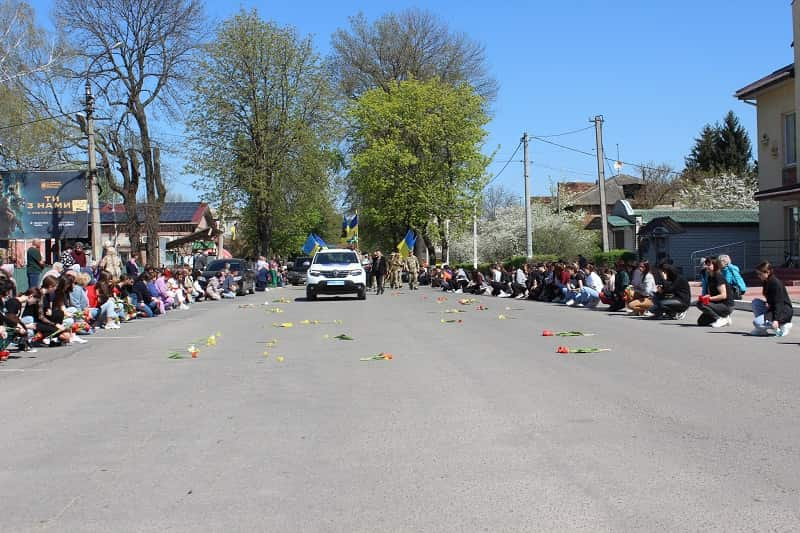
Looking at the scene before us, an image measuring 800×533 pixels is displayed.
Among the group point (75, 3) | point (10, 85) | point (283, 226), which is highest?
point (75, 3)

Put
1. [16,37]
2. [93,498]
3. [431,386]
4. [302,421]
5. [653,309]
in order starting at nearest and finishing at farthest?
[93,498] → [302,421] → [431,386] → [653,309] → [16,37]

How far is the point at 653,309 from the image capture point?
2109 centimetres

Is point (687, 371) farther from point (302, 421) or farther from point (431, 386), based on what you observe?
point (302, 421)

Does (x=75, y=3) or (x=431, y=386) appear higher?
(x=75, y=3)

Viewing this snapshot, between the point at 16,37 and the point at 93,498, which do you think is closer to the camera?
the point at 93,498

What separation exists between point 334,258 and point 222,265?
8.58 m

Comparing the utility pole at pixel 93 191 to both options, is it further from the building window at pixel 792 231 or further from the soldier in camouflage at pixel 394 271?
the building window at pixel 792 231

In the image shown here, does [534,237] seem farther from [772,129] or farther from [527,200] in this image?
[772,129]

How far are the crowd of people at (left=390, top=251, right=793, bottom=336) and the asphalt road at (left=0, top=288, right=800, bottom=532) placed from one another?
1.64 m

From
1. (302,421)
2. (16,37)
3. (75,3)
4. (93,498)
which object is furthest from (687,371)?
(75,3)

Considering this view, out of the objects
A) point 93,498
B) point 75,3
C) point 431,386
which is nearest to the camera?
point 93,498

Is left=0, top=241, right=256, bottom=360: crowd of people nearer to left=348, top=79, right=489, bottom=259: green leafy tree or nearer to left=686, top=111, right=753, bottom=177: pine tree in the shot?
→ left=348, top=79, right=489, bottom=259: green leafy tree

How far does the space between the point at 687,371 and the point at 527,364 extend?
2.22 metres

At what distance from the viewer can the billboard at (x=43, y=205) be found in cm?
3731
